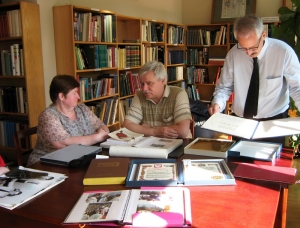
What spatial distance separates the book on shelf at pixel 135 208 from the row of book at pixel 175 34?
4467 mm

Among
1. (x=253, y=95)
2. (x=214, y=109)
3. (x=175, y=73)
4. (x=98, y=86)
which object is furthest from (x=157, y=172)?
(x=175, y=73)

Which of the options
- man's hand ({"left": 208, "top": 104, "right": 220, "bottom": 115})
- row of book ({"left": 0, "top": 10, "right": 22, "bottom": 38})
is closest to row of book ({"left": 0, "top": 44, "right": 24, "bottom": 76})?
row of book ({"left": 0, "top": 10, "right": 22, "bottom": 38})

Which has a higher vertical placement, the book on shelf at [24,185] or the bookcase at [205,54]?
the bookcase at [205,54]

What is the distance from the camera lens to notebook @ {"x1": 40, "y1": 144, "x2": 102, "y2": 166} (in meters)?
1.54

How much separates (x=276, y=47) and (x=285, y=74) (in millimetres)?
188

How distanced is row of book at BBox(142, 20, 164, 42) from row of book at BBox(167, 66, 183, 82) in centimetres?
62

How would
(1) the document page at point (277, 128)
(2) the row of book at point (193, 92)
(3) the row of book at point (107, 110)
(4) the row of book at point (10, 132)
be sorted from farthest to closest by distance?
1. (2) the row of book at point (193, 92)
2. (3) the row of book at point (107, 110)
3. (4) the row of book at point (10, 132)
4. (1) the document page at point (277, 128)

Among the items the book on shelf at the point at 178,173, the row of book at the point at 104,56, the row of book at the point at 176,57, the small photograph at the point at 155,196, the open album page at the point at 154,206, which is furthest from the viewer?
the row of book at the point at 176,57

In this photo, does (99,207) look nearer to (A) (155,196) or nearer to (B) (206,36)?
(A) (155,196)

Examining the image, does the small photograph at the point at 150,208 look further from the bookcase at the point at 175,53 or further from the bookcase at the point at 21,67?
the bookcase at the point at 175,53

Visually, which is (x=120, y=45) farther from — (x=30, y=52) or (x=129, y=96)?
(x=30, y=52)

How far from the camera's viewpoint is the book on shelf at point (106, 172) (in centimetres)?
129

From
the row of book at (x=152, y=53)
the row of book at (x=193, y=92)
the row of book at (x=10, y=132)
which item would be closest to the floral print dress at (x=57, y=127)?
the row of book at (x=10, y=132)

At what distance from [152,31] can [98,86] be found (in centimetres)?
155
